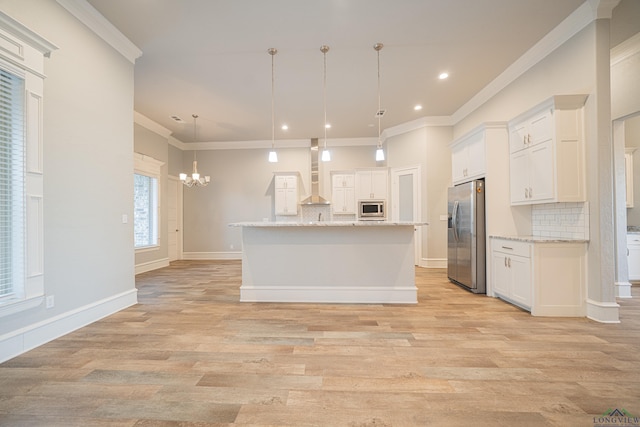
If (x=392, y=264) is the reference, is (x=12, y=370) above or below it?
below

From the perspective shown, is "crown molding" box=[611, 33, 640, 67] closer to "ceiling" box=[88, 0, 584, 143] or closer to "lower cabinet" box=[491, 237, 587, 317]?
"ceiling" box=[88, 0, 584, 143]

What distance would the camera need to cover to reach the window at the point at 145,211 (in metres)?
6.25

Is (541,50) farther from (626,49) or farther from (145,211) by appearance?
(145,211)

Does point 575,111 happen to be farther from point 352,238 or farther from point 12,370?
point 12,370

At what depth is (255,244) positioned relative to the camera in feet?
Answer: 12.7

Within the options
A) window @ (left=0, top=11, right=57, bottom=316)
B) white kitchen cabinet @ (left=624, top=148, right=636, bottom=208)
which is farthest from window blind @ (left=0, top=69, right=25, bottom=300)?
white kitchen cabinet @ (left=624, top=148, right=636, bottom=208)

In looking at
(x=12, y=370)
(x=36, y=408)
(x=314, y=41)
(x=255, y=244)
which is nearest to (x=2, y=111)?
(x=12, y=370)

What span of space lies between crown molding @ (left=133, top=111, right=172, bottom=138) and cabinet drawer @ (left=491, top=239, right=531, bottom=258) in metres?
7.07

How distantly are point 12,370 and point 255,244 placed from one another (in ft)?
7.88

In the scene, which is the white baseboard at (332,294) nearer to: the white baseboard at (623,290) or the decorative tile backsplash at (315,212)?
the white baseboard at (623,290)

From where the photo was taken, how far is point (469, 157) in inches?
175

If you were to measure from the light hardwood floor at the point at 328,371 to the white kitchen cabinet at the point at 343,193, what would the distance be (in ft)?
13.8

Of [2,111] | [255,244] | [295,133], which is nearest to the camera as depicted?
[2,111]

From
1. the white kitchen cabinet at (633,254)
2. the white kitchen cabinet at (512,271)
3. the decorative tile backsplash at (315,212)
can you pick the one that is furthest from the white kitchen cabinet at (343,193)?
the white kitchen cabinet at (633,254)
